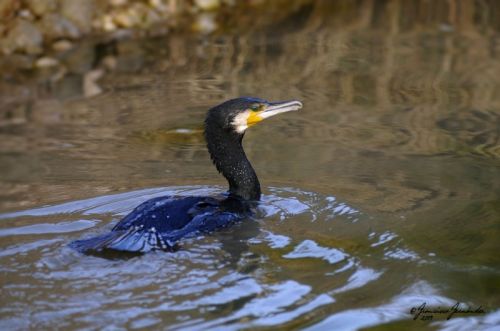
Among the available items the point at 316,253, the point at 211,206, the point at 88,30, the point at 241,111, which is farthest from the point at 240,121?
the point at 88,30

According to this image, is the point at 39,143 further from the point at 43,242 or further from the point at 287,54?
the point at 287,54

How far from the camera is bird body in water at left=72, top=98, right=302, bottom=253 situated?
208 inches

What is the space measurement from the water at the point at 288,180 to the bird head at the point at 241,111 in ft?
1.62

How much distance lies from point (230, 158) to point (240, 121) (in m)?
0.25

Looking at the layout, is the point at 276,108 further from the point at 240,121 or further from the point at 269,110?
the point at 240,121

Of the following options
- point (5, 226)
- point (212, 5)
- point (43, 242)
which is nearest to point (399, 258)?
point (43, 242)

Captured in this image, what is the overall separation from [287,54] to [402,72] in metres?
1.33

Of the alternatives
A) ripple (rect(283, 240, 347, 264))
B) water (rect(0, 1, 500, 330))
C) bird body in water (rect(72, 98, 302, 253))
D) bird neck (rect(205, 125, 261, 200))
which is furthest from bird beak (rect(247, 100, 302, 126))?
ripple (rect(283, 240, 347, 264))

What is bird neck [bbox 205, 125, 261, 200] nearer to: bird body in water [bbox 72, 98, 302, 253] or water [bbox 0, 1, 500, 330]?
bird body in water [bbox 72, 98, 302, 253]

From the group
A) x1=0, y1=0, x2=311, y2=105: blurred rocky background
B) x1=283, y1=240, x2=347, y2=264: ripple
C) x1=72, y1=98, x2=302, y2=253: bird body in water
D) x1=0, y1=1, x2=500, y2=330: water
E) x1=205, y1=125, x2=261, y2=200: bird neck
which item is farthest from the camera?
x1=0, y1=0, x2=311, y2=105: blurred rocky background

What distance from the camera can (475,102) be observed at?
8.16 m

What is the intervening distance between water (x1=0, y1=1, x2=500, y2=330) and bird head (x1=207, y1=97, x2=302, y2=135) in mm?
494

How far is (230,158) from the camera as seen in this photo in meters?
6.27

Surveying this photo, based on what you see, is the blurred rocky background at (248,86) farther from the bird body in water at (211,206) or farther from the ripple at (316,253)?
the ripple at (316,253)
